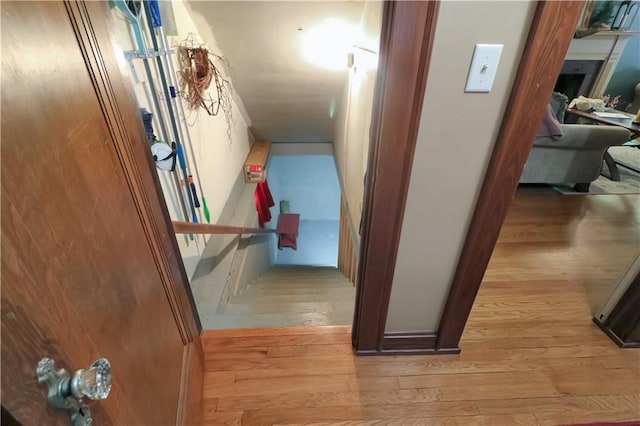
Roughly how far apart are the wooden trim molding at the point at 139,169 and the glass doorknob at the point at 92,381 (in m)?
0.40

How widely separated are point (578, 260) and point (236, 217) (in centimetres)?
291

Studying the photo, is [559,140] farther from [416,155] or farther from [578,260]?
[416,155]

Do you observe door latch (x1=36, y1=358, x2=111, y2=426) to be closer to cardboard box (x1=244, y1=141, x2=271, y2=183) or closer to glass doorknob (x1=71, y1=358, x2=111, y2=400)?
glass doorknob (x1=71, y1=358, x2=111, y2=400)

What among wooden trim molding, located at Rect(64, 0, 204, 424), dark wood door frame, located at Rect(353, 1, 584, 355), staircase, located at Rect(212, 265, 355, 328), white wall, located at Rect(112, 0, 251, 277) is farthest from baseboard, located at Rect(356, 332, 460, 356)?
white wall, located at Rect(112, 0, 251, 277)

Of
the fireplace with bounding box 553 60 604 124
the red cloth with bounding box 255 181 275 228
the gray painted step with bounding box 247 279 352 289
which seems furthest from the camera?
the fireplace with bounding box 553 60 604 124

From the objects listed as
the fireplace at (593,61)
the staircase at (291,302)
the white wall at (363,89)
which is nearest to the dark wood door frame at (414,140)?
the white wall at (363,89)

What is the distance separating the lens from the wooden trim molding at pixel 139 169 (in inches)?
24.7

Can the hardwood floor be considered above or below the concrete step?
above

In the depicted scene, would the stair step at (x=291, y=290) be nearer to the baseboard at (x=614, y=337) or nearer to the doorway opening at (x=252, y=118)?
the doorway opening at (x=252, y=118)

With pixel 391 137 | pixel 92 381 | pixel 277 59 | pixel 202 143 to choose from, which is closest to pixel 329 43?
pixel 277 59

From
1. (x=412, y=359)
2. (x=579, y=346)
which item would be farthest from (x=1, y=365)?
(x=579, y=346)

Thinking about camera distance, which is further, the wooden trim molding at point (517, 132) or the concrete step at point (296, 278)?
the concrete step at point (296, 278)

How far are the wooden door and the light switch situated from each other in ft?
2.98

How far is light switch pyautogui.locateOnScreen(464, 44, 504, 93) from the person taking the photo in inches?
31.9
